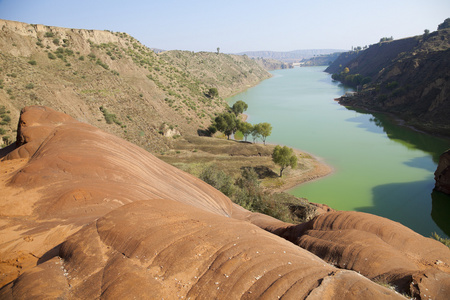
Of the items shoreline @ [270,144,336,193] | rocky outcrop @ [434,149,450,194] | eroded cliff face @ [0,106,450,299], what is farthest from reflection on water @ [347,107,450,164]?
eroded cliff face @ [0,106,450,299]

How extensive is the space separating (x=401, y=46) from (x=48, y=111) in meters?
137

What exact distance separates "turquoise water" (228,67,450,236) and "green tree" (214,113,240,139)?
733cm

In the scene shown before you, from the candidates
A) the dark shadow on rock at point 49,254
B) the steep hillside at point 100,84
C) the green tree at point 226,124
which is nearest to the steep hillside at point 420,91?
the green tree at point 226,124

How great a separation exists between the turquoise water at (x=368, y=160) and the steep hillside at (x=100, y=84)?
18.7 metres

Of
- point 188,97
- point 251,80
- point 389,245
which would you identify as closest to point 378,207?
point 389,245

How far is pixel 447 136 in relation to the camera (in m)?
48.1

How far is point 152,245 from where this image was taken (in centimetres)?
611

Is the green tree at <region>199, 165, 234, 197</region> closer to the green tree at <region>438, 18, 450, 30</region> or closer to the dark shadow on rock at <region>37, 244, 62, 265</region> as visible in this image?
the dark shadow on rock at <region>37, 244, 62, 265</region>

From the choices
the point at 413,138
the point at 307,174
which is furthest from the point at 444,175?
the point at 413,138

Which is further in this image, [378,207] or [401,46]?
[401,46]

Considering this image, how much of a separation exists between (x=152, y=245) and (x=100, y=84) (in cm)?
4588

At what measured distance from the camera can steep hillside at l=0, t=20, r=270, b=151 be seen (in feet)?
119

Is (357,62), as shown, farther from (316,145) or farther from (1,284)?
(1,284)

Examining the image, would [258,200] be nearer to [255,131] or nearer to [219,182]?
[219,182]
